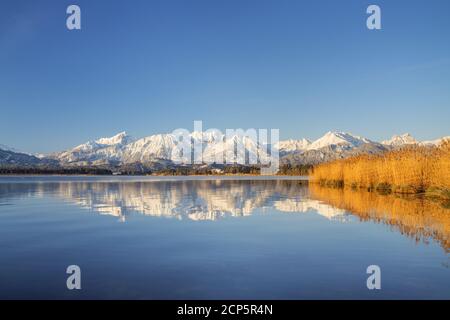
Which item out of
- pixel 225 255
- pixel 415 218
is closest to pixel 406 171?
pixel 415 218

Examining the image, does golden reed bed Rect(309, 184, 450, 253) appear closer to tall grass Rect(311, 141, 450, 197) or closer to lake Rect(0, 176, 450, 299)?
lake Rect(0, 176, 450, 299)

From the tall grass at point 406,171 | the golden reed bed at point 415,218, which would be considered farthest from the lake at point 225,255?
the tall grass at point 406,171

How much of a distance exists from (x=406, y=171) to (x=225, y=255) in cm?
2699

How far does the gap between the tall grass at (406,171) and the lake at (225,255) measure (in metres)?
8.62

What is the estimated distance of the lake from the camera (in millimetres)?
7926

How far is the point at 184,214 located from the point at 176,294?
12.9 meters

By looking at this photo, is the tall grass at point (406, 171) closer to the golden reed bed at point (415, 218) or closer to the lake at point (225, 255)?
the golden reed bed at point (415, 218)

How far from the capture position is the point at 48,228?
15609 millimetres

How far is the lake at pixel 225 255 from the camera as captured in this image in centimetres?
793

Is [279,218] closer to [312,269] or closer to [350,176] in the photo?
[312,269]
